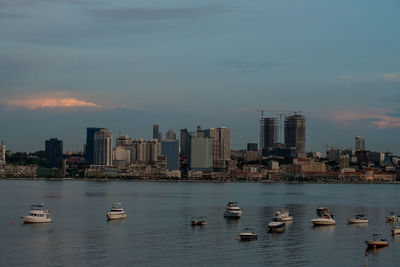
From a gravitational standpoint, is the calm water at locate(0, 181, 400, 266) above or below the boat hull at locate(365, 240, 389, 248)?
below

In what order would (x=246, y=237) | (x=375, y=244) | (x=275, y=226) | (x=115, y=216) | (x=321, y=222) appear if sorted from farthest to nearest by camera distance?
1. (x=115, y=216)
2. (x=321, y=222)
3. (x=275, y=226)
4. (x=246, y=237)
5. (x=375, y=244)

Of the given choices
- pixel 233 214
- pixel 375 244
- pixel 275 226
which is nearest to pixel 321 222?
pixel 275 226

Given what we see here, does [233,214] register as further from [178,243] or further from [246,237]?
[178,243]

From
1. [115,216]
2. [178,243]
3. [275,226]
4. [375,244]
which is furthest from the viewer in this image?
[115,216]

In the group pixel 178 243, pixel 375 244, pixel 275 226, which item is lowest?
pixel 178 243

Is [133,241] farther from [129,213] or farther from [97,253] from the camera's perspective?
[129,213]

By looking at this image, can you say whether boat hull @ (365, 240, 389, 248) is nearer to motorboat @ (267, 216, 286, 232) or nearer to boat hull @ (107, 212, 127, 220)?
motorboat @ (267, 216, 286, 232)

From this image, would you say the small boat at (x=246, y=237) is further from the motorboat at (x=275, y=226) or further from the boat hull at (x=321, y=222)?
the boat hull at (x=321, y=222)

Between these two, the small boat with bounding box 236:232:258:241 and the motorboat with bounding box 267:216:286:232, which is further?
the motorboat with bounding box 267:216:286:232

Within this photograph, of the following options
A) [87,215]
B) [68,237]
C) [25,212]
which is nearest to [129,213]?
[87,215]

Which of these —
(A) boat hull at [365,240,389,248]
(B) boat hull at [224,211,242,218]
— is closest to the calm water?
(A) boat hull at [365,240,389,248]

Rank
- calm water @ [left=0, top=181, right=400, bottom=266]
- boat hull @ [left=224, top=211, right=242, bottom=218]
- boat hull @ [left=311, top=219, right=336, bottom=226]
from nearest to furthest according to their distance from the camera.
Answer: calm water @ [left=0, top=181, right=400, bottom=266]
boat hull @ [left=311, top=219, right=336, bottom=226]
boat hull @ [left=224, top=211, right=242, bottom=218]

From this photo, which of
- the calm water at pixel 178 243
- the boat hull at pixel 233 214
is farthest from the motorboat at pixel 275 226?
the boat hull at pixel 233 214

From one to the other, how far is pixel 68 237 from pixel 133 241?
440cm
